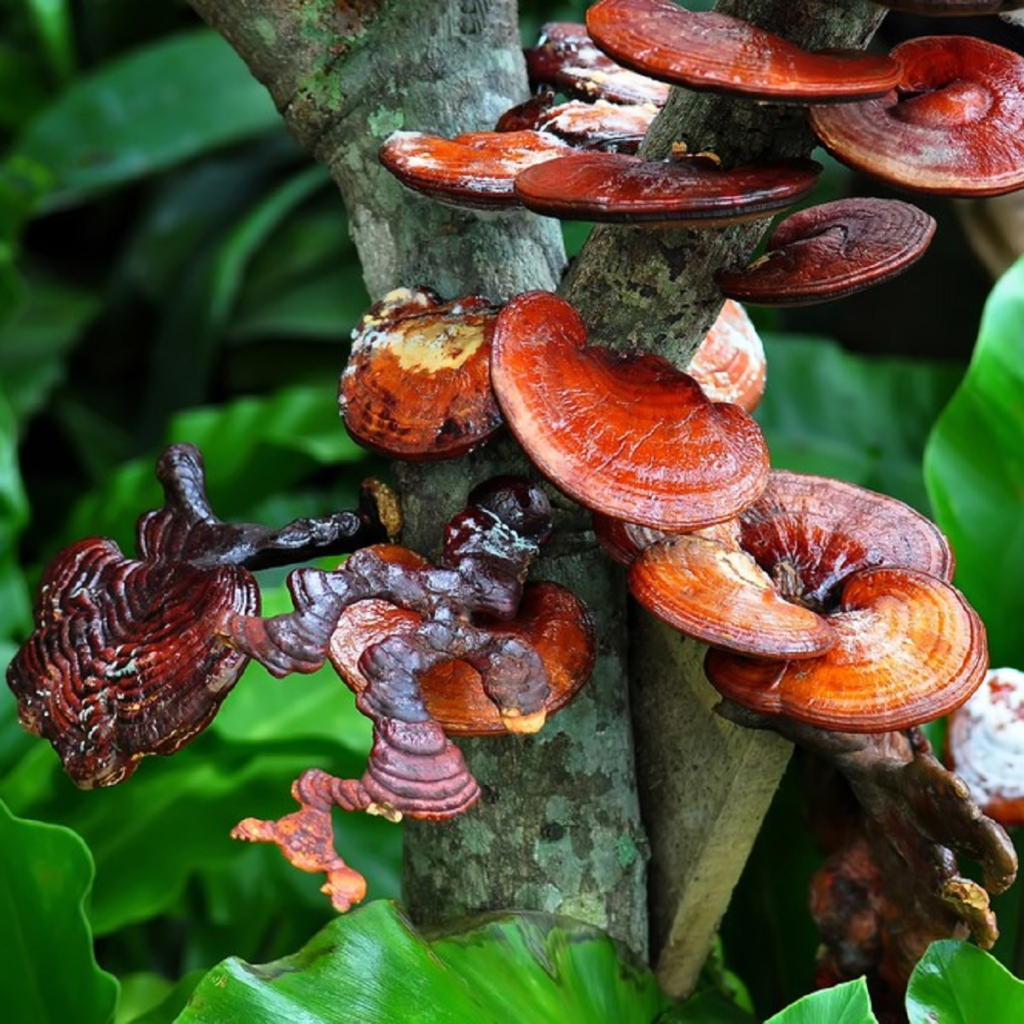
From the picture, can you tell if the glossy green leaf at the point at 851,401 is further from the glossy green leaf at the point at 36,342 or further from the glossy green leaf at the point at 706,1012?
the glossy green leaf at the point at 36,342

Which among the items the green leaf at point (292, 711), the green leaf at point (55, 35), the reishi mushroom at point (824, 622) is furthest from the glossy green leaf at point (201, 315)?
the reishi mushroom at point (824, 622)

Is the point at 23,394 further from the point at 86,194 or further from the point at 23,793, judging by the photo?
the point at 23,793

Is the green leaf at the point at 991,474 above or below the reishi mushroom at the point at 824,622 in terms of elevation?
below

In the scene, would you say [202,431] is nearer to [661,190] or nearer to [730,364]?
[730,364]

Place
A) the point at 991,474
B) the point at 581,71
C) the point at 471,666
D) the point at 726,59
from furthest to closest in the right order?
the point at 991,474 < the point at 581,71 < the point at 471,666 < the point at 726,59

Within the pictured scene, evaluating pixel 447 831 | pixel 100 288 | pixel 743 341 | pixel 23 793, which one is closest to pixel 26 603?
pixel 23 793

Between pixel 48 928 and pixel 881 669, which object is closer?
pixel 881 669

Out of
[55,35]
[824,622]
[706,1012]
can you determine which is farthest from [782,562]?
[55,35]

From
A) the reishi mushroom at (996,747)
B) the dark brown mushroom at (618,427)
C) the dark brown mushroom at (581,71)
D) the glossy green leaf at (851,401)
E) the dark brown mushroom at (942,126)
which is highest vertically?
the dark brown mushroom at (942,126)
